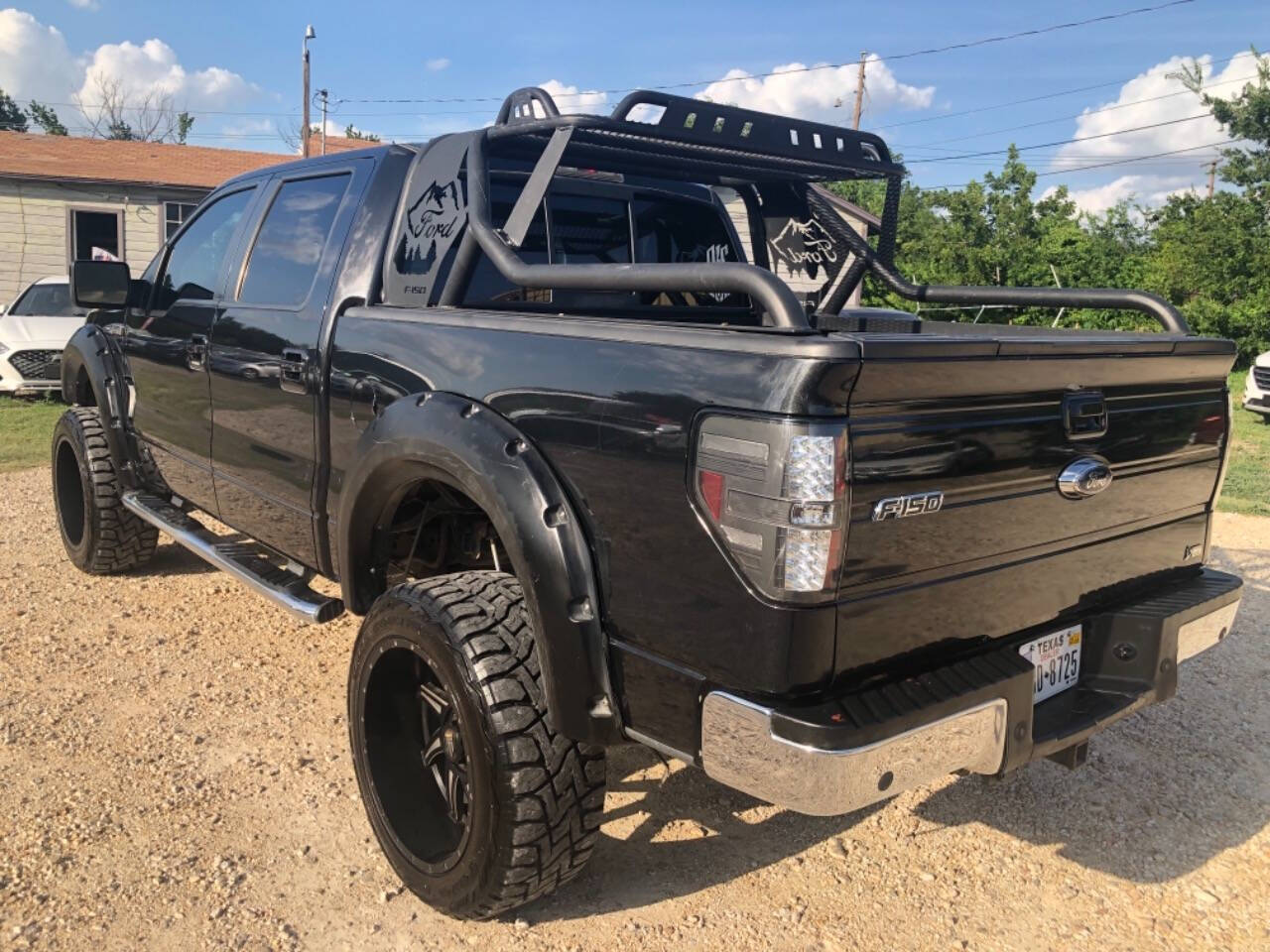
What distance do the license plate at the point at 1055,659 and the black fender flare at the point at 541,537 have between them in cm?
104

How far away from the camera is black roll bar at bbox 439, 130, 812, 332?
206cm

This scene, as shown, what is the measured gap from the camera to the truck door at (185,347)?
13.8 feet

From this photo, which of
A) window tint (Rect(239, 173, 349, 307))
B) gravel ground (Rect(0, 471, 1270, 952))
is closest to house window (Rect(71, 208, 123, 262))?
window tint (Rect(239, 173, 349, 307))

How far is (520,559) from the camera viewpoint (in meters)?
2.36

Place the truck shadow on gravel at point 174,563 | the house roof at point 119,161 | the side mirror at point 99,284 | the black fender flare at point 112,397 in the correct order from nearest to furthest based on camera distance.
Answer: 1. the side mirror at point 99,284
2. the black fender flare at point 112,397
3. the truck shadow on gravel at point 174,563
4. the house roof at point 119,161

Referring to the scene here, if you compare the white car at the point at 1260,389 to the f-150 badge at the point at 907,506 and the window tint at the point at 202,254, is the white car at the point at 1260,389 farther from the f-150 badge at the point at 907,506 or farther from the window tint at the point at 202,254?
the f-150 badge at the point at 907,506

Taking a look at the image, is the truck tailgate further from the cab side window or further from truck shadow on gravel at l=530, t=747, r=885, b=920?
the cab side window

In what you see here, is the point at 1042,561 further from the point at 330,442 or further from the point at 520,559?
the point at 330,442

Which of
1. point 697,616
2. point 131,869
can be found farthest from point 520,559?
point 131,869

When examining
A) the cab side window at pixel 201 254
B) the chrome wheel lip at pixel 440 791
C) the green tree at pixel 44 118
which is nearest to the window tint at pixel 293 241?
the cab side window at pixel 201 254

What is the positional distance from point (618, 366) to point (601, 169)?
5.77ft

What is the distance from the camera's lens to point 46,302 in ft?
43.7

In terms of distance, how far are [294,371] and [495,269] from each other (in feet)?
2.49

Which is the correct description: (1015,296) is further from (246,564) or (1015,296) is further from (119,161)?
(119,161)
